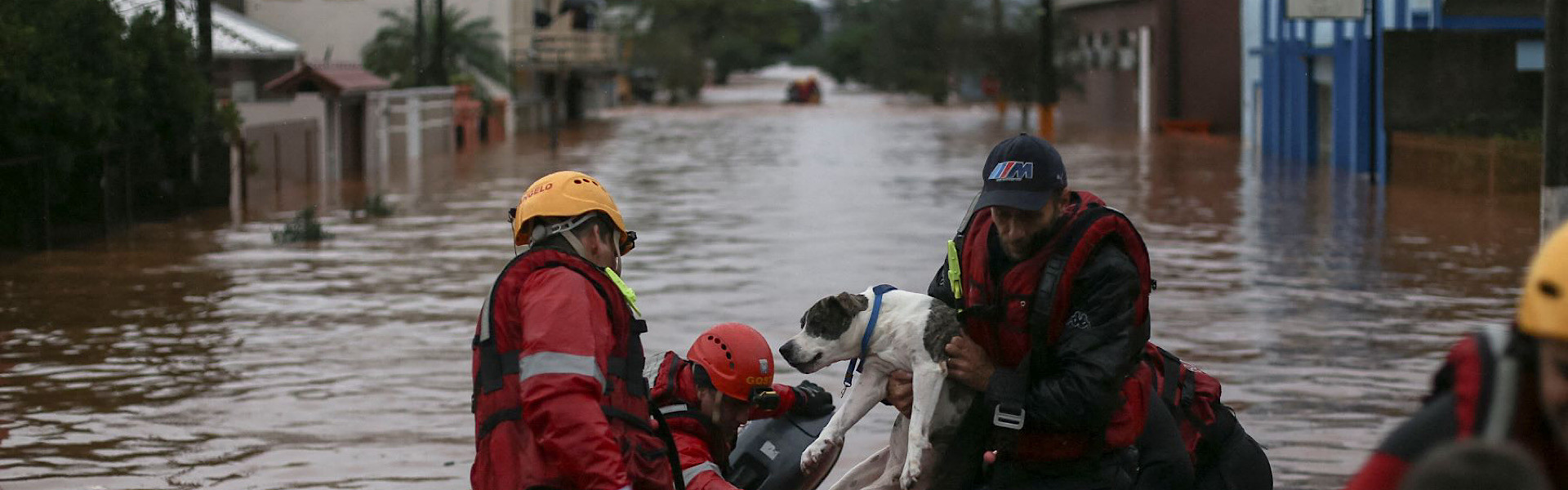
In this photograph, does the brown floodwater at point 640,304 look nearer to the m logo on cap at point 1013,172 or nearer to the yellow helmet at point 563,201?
the m logo on cap at point 1013,172

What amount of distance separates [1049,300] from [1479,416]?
1812mm

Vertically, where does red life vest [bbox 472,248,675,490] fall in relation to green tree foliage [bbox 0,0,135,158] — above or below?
below

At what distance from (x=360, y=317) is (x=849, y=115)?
5614 cm

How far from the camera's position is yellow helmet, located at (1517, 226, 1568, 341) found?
2.40 meters

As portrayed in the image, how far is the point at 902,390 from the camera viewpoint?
4.66m

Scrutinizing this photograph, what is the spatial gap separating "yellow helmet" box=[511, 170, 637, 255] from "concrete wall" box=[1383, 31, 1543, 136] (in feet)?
87.5

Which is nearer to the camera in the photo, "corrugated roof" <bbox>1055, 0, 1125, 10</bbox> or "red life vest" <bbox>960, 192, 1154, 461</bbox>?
"red life vest" <bbox>960, 192, 1154, 461</bbox>

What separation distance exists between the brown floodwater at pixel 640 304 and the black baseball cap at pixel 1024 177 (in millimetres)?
4303

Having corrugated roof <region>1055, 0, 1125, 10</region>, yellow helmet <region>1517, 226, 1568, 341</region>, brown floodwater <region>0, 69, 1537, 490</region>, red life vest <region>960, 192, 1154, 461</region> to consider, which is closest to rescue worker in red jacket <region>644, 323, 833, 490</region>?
red life vest <region>960, 192, 1154, 461</region>

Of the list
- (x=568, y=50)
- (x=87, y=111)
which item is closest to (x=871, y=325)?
(x=87, y=111)

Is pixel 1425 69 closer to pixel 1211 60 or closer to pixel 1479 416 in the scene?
pixel 1211 60

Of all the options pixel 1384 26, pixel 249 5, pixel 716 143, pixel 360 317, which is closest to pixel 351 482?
pixel 360 317

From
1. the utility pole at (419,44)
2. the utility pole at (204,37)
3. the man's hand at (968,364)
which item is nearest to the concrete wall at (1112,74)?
the utility pole at (419,44)

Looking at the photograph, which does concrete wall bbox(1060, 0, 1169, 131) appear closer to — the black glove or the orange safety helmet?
the black glove
